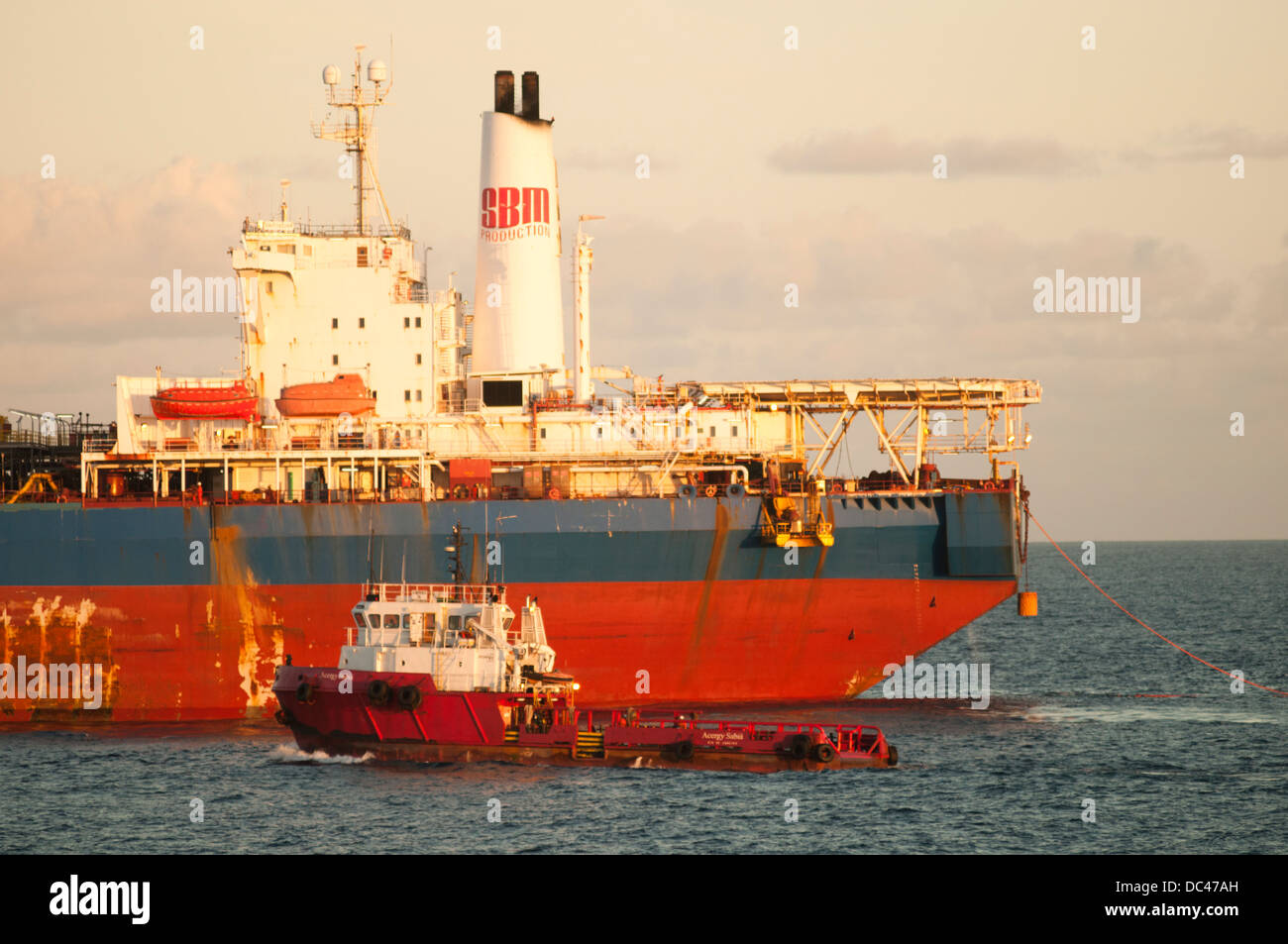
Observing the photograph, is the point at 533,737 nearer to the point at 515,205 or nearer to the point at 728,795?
the point at 728,795

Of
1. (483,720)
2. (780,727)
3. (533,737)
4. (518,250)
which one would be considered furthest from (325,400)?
(780,727)

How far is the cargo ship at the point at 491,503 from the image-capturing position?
40.8m

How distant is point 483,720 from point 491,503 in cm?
813

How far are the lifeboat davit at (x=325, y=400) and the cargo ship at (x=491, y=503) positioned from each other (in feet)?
0.30

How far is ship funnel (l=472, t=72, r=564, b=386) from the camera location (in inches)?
1770

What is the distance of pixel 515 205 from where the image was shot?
45.2 m

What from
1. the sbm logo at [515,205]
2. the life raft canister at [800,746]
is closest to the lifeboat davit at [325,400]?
the sbm logo at [515,205]

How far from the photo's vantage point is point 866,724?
129 feet

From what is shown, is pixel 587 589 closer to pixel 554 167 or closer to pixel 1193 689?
pixel 554 167

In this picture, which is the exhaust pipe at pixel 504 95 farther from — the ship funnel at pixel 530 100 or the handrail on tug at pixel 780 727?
the handrail on tug at pixel 780 727

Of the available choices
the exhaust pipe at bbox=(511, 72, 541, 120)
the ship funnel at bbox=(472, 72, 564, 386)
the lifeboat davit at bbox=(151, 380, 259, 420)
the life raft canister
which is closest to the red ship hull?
the lifeboat davit at bbox=(151, 380, 259, 420)

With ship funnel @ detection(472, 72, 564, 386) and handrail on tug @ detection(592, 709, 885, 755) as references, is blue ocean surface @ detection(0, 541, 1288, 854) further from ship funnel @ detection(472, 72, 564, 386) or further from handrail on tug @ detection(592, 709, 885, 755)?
ship funnel @ detection(472, 72, 564, 386)

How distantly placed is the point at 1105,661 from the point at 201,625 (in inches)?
1440
